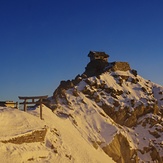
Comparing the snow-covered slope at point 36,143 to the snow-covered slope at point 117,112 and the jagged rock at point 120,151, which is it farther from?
the snow-covered slope at point 117,112

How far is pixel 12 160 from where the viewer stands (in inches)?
948

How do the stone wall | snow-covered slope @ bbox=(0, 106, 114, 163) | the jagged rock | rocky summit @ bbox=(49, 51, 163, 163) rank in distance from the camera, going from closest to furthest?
1. snow-covered slope @ bbox=(0, 106, 114, 163)
2. the stone wall
3. the jagged rock
4. rocky summit @ bbox=(49, 51, 163, 163)

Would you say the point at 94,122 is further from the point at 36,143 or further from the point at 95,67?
the point at 95,67

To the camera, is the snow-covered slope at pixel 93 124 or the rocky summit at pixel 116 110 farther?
the rocky summit at pixel 116 110

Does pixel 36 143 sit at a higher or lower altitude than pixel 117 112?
lower

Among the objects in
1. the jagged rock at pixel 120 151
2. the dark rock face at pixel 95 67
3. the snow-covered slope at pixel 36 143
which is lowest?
the jagged rock at pixel 120 151

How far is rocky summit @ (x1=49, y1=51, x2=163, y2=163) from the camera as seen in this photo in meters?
44.2

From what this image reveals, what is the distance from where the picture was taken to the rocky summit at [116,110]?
4419 centimetres

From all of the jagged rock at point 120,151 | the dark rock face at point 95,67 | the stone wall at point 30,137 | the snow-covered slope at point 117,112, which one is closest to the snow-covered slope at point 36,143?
the stone wall at point 30,137

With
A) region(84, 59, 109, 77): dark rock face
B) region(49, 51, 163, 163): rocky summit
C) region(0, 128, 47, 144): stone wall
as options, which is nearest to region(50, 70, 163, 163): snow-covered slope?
Result: region(49, 51, 163, 163): rocky summit

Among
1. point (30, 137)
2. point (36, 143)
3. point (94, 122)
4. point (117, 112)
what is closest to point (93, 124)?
point (94, 122)

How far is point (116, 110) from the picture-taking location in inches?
2083

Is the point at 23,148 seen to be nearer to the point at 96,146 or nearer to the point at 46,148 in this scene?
the point at 46,148

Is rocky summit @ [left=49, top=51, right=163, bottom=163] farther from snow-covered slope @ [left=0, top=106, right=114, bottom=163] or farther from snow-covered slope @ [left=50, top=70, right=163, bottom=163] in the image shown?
snow-covered slope @ [left=0, top=106, right=114, bottom=163]
